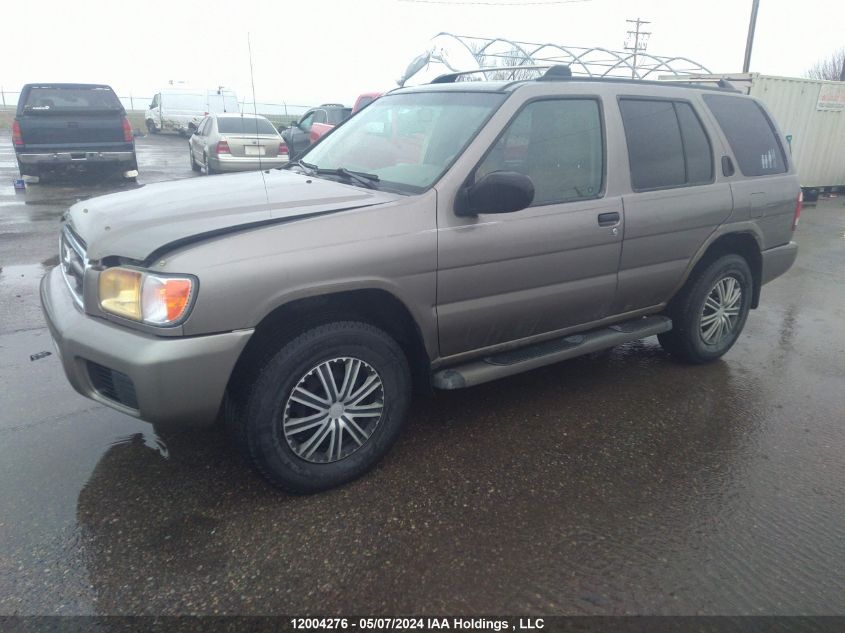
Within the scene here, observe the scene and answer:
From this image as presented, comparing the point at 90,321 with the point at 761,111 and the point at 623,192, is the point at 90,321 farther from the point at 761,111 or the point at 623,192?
the point at 761,111

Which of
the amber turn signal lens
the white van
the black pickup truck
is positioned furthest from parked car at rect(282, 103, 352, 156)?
the white van

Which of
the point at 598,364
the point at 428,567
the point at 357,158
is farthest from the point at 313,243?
the point at 598,364

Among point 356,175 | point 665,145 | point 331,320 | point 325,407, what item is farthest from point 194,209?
point 665,145

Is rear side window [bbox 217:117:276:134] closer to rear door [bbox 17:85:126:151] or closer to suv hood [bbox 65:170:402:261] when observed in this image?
rear door [bbox 17:85:126:151]

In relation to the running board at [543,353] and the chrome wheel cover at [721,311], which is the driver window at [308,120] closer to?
the chrome wheel cover at [721,311]

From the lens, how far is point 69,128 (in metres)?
11.5

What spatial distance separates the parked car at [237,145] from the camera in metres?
11.9

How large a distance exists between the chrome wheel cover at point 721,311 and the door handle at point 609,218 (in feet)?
3.98

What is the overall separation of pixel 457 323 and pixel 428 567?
1222 millimetres

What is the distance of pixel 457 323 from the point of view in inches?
127

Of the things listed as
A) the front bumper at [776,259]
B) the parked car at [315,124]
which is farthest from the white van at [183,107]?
the front bumper at [776,259]

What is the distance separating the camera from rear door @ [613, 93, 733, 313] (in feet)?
12.7

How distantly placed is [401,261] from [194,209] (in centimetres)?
99

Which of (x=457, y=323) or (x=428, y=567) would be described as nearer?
(x=428, y=567)
